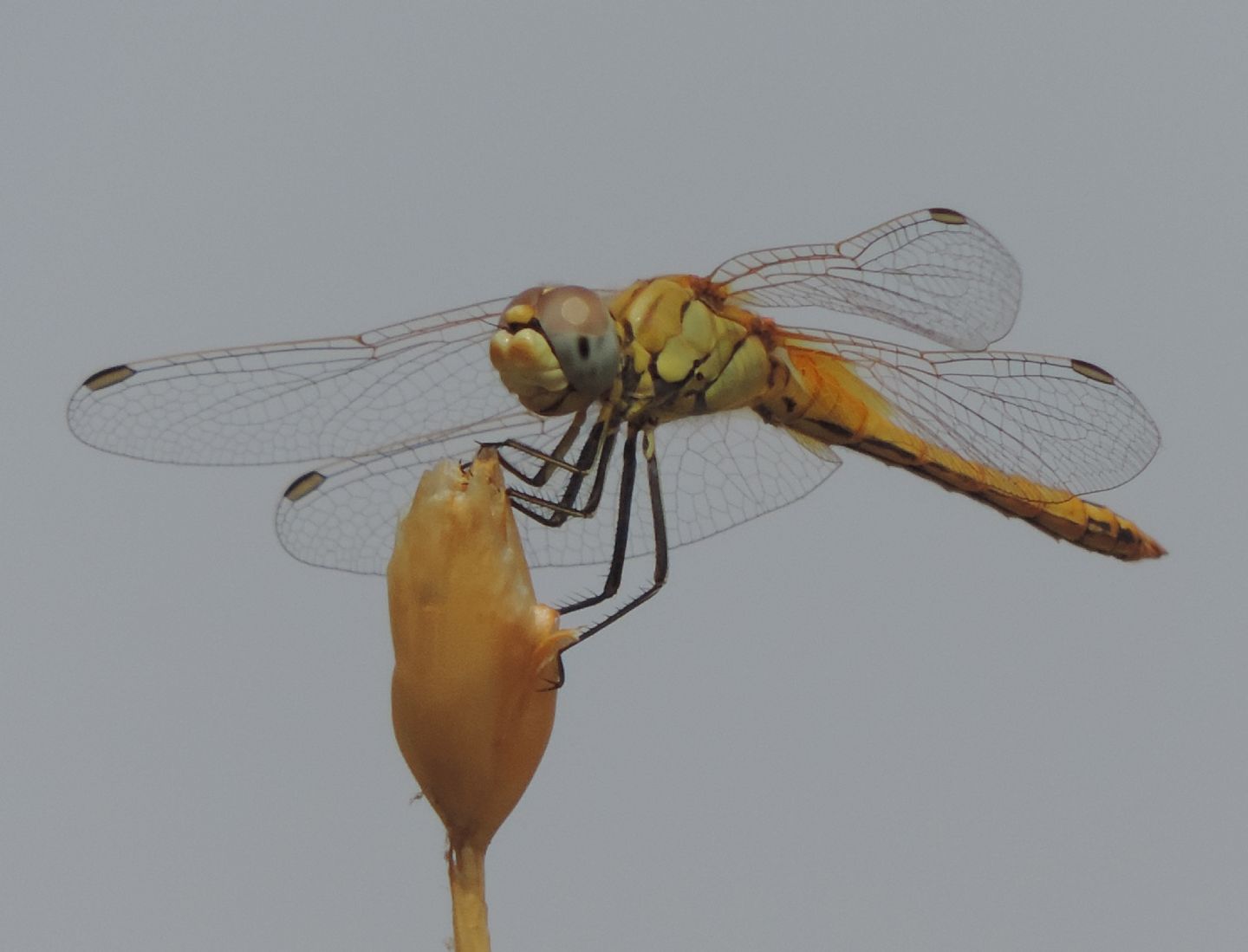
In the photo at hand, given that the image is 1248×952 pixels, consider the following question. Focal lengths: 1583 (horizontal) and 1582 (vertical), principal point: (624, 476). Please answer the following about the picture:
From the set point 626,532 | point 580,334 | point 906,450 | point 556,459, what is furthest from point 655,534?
point 906,450

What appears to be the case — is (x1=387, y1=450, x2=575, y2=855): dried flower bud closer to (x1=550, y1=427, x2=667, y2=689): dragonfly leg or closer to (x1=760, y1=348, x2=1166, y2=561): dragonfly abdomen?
(x1=550, y1=427, x2=667, y2=689): dragonfly leg

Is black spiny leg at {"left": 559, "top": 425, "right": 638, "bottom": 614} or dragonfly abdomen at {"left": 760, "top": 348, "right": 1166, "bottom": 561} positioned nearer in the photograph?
black spiny leg at {"left": 559, "top": 425, "right": 638, "bottom": 614}

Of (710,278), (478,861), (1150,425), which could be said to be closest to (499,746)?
(478,861)

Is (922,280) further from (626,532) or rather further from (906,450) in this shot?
(626,532)

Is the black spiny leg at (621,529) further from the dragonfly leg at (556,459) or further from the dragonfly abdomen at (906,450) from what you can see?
the dragonfly abdomen at (906,450)

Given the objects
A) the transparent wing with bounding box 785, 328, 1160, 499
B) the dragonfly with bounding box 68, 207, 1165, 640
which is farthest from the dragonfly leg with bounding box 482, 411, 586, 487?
the transparent wing with bounding box 785, 328, 1160, 499

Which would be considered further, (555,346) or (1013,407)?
(1013,407)

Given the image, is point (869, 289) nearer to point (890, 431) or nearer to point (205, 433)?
point (890, 431)
